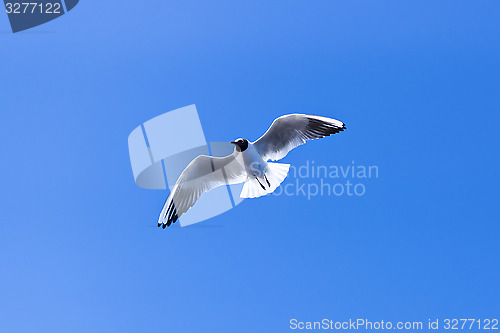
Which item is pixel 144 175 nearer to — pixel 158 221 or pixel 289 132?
pixel 158 221

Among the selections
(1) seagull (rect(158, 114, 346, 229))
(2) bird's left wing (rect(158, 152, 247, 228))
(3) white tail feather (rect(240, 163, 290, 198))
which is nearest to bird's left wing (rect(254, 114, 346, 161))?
(1) seagull (rect(158, 114, 346, 229))

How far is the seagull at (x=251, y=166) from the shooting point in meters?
8.21

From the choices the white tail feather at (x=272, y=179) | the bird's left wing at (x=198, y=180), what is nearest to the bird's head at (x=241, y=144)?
the bird's left wing at (x=198, y=180)

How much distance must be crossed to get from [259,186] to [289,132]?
754mm

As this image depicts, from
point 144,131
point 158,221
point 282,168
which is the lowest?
point 158,221

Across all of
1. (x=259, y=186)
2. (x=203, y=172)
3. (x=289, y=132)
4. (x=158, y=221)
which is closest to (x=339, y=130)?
(x=289, y=132)

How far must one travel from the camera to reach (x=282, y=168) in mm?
8453

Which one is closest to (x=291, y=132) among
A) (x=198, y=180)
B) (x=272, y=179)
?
(x=272, y=179)

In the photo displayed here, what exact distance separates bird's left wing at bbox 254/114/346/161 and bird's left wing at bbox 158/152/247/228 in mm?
362

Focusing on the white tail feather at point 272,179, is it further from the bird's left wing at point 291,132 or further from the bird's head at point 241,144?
the bird's head at point 241,144

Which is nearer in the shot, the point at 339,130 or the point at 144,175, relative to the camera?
the point at 339,130

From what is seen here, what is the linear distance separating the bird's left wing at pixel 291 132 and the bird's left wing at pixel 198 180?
0.36m

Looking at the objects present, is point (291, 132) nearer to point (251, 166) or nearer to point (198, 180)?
point (251, 166)

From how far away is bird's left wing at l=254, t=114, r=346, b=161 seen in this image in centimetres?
815
